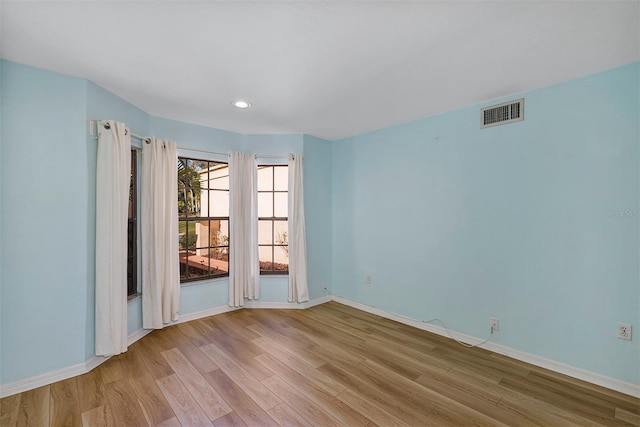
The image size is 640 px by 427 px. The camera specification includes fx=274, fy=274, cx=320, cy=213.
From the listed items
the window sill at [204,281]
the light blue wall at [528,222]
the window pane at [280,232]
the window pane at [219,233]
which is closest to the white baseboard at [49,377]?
the window sill at [204,281]

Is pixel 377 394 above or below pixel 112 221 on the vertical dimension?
below

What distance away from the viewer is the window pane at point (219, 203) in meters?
3.80

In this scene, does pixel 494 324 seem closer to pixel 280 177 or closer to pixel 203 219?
pixel 280 177

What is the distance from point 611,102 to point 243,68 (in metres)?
2.93

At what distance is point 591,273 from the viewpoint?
2246 mm

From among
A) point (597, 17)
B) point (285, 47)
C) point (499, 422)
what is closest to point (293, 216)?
point (285, 47)

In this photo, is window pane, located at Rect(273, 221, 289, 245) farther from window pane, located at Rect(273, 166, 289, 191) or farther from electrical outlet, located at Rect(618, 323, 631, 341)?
electrical outlet, located at Rect(618, 323, 631, 341)

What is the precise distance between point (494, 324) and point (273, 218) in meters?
2.99

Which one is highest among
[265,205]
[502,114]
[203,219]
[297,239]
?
[502,114]

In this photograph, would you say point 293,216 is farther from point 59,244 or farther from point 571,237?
point 571,237

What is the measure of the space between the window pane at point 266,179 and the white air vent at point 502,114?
2775mm

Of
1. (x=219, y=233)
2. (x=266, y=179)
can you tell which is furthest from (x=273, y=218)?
(x=219, y=233)

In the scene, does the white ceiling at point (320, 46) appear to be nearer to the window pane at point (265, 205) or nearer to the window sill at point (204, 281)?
the window pane at point (265, 205)

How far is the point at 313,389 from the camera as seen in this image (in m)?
2.15
